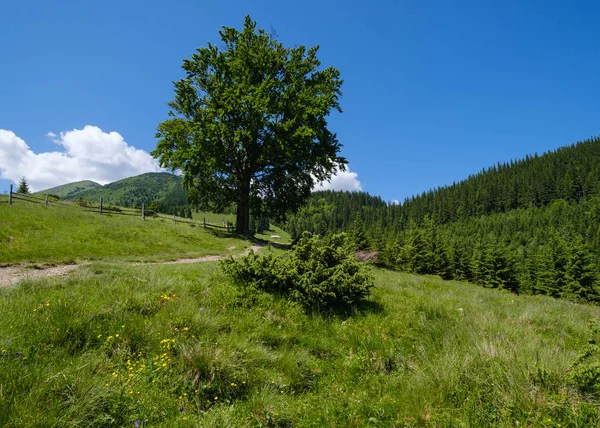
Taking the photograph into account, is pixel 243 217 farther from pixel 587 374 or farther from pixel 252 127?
pixel 587 374

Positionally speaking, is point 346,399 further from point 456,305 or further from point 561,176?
point 561,176

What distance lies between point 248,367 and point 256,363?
0.69 feet

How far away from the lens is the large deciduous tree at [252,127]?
75.2ft

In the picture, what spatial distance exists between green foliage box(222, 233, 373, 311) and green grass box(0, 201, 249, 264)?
8.64m

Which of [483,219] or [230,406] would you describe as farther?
[483,219]

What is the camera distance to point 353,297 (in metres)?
7.60

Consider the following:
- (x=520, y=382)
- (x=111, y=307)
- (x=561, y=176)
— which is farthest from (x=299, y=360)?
(x=561, y=176)

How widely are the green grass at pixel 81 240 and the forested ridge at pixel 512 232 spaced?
7.88 meters

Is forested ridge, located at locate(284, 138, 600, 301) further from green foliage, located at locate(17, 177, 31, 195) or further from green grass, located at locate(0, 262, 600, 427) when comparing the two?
green foliage, located at locate(17, 177, 31, 195)

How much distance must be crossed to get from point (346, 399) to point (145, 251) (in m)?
14.9

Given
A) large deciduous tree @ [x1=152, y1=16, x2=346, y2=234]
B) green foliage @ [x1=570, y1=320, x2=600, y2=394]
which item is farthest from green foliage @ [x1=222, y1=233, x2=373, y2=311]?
large deciduous tree @ [x1=152, y1=16, x2=346, y2=234]

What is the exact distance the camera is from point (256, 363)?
4520 millimetres

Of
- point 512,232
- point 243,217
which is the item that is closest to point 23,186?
point 243,217

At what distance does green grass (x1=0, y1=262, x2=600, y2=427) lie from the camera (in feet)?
10.2
